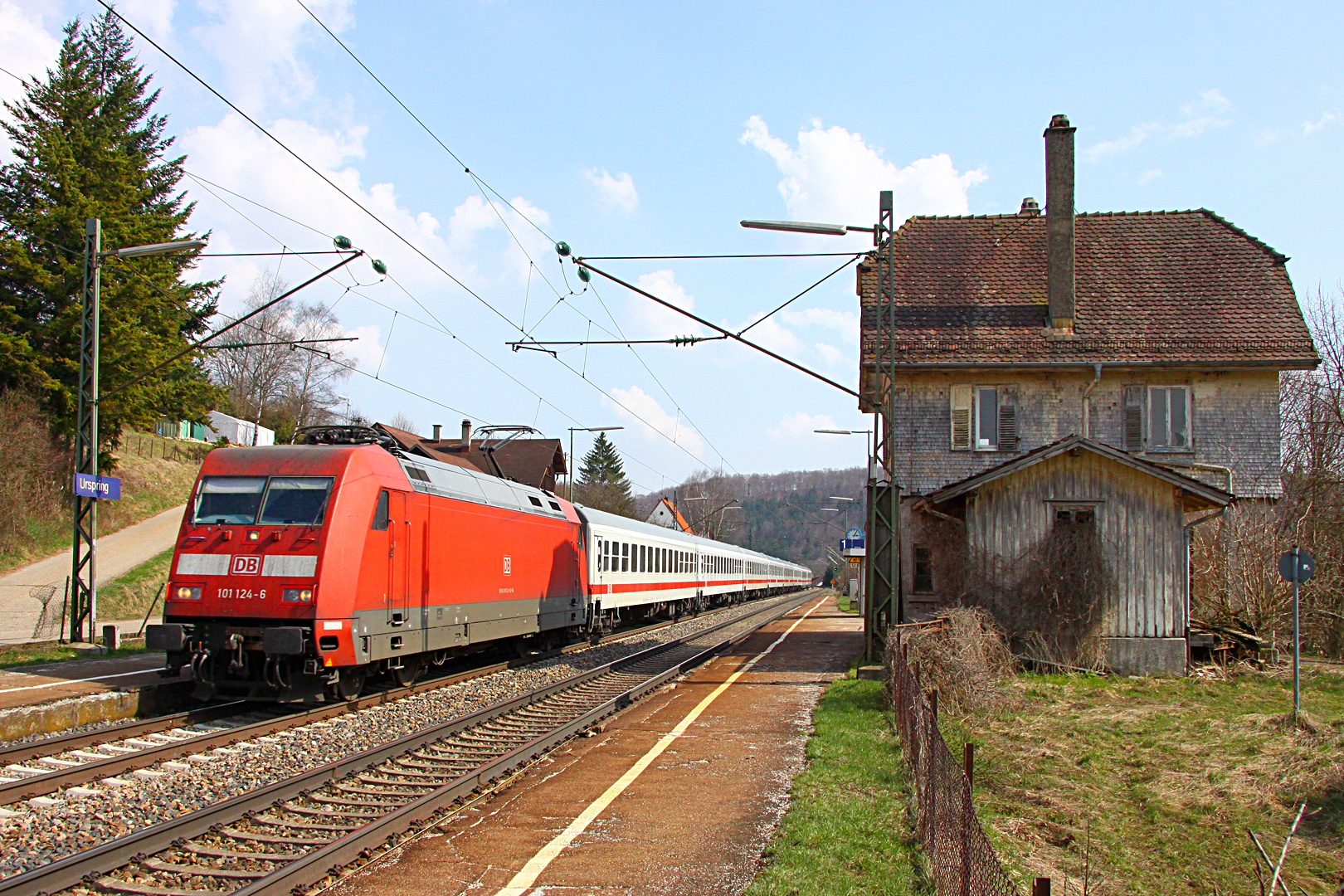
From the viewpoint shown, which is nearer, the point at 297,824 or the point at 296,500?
the point at 297,824

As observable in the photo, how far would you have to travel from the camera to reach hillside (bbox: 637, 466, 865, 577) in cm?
8156

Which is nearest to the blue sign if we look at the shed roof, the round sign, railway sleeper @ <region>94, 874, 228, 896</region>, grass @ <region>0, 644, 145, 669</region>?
grass @ <region>0, 644, 145, 669</region>

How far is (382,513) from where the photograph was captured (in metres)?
11.9

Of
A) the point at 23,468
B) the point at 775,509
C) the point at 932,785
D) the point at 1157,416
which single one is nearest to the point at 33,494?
the point at 23,468

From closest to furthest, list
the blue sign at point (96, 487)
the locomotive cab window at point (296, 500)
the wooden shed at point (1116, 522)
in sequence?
the locomotive cab window at point (296, 500) → the blue sign at point (96, 487) → the wooden shed at point (1116, 522)

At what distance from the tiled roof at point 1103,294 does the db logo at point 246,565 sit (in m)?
13.1

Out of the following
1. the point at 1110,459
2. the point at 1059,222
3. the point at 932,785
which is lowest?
the point at 932,785

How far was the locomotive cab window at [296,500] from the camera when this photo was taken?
438 inches

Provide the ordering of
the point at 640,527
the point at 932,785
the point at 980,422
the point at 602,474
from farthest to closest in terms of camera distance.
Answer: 1. the point at 602,474
2. the point at 640,527
3. the point at 980,422
4. the point at 932,785

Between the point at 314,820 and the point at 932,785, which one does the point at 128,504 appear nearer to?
the point at 314,820

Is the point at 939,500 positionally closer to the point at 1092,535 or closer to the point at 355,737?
the point at 1092,535

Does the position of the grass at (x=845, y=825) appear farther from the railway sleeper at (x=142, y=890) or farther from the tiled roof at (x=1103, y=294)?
the tiled roof at (x=1103, y=294)

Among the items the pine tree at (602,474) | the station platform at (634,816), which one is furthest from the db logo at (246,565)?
the pine tree at (602,474)

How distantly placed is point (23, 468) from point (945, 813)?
31.9m
